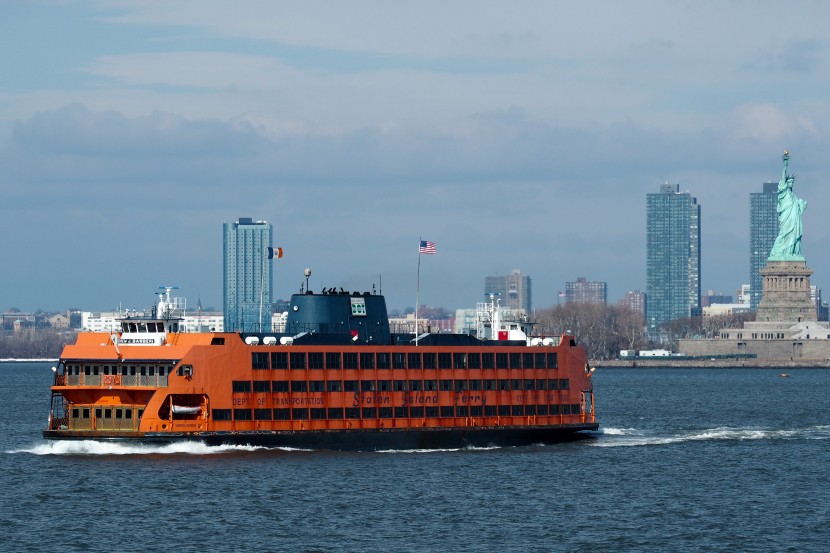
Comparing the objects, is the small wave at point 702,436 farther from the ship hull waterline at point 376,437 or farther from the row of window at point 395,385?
the row of window at point 395,385

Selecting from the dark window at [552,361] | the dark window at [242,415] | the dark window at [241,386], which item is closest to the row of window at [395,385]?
the dark window at [241,386]

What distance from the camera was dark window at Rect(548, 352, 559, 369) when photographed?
78.2 meters

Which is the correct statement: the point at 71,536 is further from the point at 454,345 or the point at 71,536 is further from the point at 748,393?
the point at 748,393

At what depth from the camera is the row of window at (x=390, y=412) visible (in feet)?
227

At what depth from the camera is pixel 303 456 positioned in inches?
2714

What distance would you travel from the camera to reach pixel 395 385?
73.2 meters

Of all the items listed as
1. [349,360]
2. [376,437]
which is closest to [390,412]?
[376,437]

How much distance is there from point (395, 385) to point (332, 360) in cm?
339

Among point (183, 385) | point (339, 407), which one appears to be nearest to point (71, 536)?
point (183, 385)

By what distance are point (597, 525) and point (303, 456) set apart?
1859cm

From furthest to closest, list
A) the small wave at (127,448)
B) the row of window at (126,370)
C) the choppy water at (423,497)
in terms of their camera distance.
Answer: the row of window at (126,370), the small wave at (127,448), the choppy water at (423,497)

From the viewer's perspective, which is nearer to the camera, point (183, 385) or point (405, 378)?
point (183, 385)

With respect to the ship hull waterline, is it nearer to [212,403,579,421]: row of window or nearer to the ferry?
the ferry

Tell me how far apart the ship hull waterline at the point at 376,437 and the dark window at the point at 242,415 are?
62 centimetres
